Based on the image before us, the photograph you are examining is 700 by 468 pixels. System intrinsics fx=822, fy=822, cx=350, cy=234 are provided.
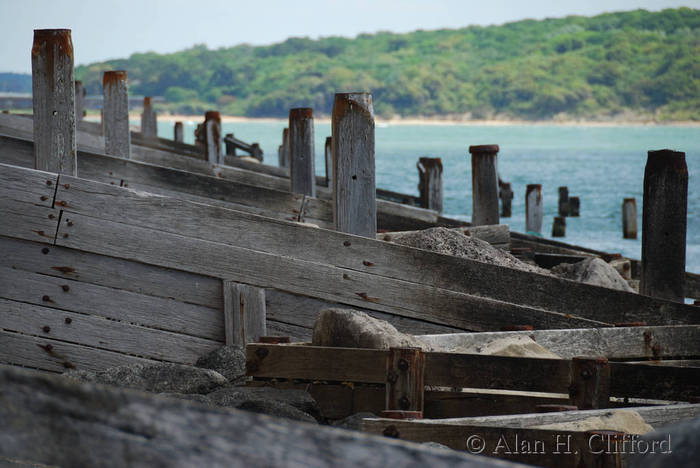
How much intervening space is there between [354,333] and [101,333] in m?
1.75

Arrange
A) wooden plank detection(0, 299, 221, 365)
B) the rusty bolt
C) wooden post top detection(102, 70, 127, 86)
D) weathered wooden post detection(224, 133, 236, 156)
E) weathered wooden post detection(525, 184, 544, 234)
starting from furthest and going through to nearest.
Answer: weathered wooden post detection(224, 133, 236, 156) < weathered wooden post detection(525, 184, 544, 234) < wooden post top detection(102, 70, 127, 86) < wooden plank detection(0, 299, 221, 365) < the rusty bolt

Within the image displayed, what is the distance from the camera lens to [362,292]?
5.13 metres

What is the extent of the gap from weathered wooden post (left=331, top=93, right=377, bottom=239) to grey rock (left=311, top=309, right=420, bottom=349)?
4.02ft

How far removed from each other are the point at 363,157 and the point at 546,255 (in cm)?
455

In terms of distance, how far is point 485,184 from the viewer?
934cm

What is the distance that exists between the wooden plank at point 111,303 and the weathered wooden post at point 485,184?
490cm

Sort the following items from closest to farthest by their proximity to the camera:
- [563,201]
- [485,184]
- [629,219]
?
[485,184], [629,219], [563,201]

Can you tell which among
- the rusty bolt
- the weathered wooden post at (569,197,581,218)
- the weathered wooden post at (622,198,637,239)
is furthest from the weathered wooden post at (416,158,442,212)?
the weathered wooden post at (569,197,581,218)

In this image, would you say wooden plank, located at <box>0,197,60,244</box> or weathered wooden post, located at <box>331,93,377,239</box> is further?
weathered wooden post, located at <box>331,93,377,239</box>

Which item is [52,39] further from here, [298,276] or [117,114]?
[117,114]

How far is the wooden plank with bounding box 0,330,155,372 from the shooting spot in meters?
5.13

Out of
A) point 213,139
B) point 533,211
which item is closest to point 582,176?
point 533,211

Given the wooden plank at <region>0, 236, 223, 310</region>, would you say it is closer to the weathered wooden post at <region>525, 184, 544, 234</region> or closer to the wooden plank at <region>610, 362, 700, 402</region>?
the wooden plank at <region>610, 362, 700, 402</region>

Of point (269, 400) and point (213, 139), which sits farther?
point (213, 139)
